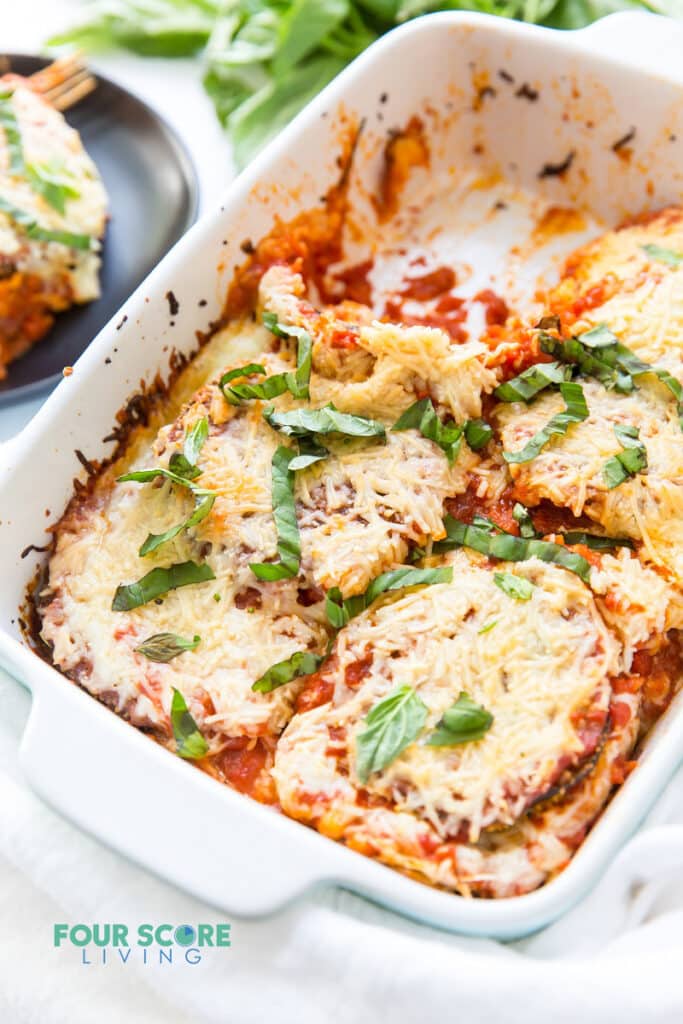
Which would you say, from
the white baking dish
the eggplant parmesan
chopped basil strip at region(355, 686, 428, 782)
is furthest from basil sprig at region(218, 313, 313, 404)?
the eggplant parmesan

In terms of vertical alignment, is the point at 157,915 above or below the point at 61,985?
above

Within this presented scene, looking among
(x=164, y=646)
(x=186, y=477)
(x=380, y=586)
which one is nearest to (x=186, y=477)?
(x=186, y=477)

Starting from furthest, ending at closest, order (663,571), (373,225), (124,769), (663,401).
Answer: (373,225) < (663,401) < (663,571) < (124,769)

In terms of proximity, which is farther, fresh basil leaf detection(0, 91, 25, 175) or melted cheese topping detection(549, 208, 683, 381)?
fresh basil leaf detection(0, 91, 25, 175)

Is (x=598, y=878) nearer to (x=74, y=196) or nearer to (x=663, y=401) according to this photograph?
(x=663, y=401)

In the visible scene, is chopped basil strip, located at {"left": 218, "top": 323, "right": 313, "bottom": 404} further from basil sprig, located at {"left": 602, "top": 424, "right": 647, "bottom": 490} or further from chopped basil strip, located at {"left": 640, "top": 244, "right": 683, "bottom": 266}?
chopped basil strip, located at {"left": 640, "top": 244, "right": 683, "bottom": 266}

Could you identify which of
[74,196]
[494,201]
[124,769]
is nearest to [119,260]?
[74,196]
